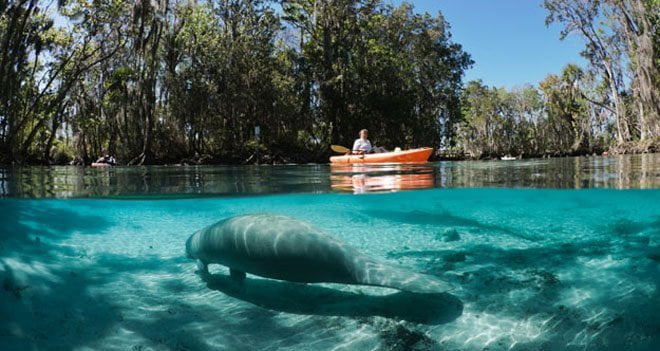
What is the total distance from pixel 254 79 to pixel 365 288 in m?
28.1

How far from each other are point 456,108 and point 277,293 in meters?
38.8

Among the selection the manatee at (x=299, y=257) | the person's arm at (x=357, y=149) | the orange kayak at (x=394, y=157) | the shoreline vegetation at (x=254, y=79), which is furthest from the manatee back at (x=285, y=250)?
the shoreline vegetation at (x=254, y=79)

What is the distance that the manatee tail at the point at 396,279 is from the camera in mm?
4023

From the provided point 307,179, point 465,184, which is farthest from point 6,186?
point 465,184

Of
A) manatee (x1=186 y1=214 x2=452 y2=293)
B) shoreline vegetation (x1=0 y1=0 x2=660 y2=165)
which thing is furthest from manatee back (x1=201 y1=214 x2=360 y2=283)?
shoreline vegetation (x1=0 y1=0 x2=660 y2=165)

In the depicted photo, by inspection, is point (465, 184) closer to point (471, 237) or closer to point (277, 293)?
point (471, 237)

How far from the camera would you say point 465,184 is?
29.3 feet

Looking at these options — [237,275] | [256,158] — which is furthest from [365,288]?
[256,158]

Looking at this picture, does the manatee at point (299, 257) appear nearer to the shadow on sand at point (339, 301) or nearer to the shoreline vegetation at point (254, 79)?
the shadow on sand at point (339, 301)

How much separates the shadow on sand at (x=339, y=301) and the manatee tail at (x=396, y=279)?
1.59ft

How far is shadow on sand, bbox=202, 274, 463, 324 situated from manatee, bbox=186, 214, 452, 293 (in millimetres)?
386

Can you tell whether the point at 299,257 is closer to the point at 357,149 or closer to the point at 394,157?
the point at 394,157

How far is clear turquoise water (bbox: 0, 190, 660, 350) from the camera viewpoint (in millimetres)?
4359

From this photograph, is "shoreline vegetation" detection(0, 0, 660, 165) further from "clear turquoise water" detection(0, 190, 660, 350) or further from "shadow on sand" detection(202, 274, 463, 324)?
"shadow on sand" detection(202, 274, 463, 324)
